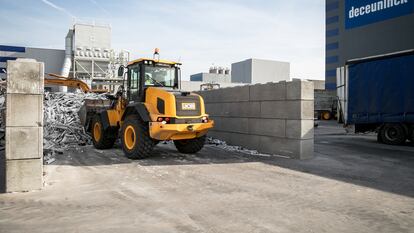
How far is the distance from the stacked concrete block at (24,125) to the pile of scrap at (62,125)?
439 centimetres

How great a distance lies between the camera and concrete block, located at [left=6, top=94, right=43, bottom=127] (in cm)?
546

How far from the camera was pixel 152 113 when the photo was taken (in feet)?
28.3

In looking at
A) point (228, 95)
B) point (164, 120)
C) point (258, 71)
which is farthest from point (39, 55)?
point (258, 71)

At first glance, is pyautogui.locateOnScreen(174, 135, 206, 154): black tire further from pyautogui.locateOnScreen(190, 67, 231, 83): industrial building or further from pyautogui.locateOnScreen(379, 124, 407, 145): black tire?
pyautogui.locateOnScreen(190, 67, 231, 83): industrial building

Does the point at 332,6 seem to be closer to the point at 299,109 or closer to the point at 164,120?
the point at 299,109

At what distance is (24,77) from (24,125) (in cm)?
82

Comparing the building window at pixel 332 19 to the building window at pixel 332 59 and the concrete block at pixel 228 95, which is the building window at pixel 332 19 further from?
the concrete block at pixel 228 95

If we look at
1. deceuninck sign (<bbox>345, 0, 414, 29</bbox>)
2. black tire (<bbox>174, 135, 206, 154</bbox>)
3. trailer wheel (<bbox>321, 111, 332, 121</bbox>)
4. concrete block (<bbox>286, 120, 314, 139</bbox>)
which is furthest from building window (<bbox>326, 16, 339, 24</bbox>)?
black tire (<bbox>174, 135, 206, 154</bbox>)

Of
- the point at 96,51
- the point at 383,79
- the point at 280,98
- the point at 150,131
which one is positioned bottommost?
the point at 150,131

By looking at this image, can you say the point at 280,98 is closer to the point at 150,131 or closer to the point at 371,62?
the point at 150,131

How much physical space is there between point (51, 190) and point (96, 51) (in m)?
32.0

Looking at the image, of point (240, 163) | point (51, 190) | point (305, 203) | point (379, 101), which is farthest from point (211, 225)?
point (379, 101)

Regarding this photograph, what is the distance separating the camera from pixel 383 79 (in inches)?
488

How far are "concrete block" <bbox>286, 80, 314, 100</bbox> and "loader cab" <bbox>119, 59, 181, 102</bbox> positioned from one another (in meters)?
3.33
